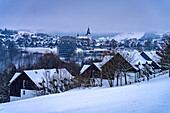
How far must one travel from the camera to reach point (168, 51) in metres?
23.4

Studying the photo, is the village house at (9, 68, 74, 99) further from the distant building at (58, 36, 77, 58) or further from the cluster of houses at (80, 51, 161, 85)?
the distant building at (58, 36, 77, 58)

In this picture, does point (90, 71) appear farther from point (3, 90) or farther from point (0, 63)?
point (0, 63)

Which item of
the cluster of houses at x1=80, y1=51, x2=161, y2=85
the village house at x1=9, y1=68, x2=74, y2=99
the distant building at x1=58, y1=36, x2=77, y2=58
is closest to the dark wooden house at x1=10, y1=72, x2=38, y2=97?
the village house at x1=9, y1=68, x2=74, y2=99

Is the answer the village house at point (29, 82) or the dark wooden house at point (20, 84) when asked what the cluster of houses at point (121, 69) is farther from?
the dark wooden house at point (20, 84)

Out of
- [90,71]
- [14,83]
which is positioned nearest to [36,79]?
[14,83]

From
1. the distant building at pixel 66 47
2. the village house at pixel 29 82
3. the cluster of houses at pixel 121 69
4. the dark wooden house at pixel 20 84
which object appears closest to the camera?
the cluster of houses at pixel 121 69

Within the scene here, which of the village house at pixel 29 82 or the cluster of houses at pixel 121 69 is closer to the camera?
the cluster of houses at pixel 121 69

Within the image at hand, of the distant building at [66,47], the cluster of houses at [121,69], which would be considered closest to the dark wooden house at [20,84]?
the cluster of houses at [121,69]

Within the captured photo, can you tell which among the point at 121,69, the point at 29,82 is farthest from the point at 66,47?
the point at 121,69

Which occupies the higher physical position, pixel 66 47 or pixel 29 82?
pixel 66 47

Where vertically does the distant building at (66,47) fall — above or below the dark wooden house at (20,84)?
above

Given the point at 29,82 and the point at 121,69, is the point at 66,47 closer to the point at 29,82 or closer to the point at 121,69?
the point at 29,82

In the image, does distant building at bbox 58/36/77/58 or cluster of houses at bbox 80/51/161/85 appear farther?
distant building at bbox 58/36/77/58

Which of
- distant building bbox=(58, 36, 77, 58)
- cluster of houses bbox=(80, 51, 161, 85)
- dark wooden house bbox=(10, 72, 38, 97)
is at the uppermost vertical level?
distant building bbox=(58, 36, 77, 58)
